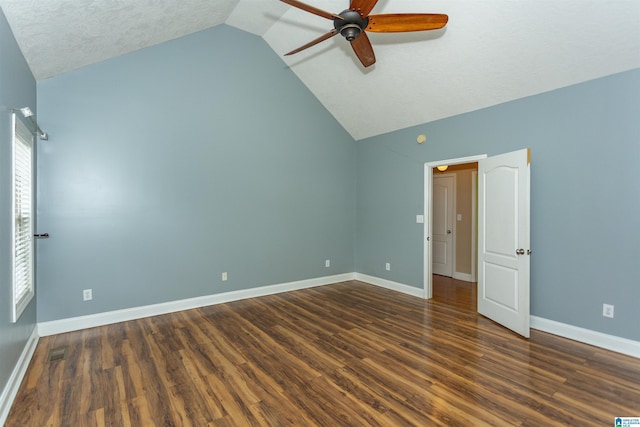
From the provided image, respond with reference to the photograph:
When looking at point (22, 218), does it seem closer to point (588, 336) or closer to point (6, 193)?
point (6, 193)

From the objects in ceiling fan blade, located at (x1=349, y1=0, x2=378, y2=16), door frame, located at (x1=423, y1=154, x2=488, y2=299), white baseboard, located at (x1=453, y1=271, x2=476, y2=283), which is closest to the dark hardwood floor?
white baseboard, located at (x1=453, y1=271, x2=476, y2=283)

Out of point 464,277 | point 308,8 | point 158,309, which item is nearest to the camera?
point 308,8

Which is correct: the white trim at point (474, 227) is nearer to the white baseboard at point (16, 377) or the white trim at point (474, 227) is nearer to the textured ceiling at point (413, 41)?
the textured ceiling at point (413, 41)

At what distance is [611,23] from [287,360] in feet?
13.5

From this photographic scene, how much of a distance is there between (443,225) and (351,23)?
5.07m

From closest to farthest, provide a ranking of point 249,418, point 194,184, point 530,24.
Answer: point 249,418 → point 530,24 → point 194,184

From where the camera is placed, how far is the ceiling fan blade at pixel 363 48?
2.73 m

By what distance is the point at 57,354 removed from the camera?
290 centimetres

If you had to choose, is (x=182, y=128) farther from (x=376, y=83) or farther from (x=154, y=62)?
(x=376, y=83)

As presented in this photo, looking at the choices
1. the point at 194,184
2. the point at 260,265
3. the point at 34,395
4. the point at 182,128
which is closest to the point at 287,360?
the point at 34,395

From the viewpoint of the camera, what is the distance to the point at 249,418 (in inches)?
79.0

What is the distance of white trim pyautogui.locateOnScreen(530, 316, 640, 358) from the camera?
2877mm

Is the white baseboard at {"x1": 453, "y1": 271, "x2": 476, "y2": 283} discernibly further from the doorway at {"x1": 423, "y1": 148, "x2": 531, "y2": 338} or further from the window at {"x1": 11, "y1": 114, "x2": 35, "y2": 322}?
the window at {"x1": 11, "y1": 114, "x2": 35, "y2": 322}

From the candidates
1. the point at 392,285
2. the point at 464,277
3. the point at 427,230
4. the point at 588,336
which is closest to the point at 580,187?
the point at 588,336
